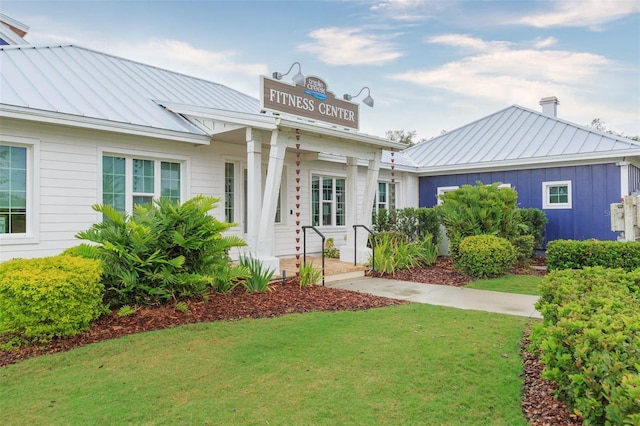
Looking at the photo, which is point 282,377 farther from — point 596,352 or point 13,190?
point 13,190

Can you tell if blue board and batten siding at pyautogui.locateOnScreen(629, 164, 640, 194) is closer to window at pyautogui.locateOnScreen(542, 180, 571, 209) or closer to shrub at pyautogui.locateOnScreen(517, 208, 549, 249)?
window at pyautogui.locateOnScreen(542, 180, 571, 209)

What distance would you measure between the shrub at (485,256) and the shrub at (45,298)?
7.00m

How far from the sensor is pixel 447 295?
7.20 metres

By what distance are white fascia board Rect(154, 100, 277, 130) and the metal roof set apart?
327mm

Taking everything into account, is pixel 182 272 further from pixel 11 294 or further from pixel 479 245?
pixel 479 245

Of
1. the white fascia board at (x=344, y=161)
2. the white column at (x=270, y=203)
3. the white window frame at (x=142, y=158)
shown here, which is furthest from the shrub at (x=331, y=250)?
the white window frame at (x=142, y=158)

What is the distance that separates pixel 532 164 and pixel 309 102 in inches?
296

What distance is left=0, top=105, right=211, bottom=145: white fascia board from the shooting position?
21.4 feet

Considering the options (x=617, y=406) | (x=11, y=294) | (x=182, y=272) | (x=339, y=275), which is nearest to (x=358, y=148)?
(x=339, y=275)

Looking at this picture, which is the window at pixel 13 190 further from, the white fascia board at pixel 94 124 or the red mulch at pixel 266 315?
the red mulch at pixel 266 315

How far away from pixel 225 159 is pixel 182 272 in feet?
14.6

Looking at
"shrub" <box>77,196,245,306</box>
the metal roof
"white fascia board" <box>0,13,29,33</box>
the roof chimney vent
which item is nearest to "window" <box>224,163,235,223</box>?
the metal roof

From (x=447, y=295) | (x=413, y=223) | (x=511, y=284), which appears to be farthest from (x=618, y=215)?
(x=413, y=223)

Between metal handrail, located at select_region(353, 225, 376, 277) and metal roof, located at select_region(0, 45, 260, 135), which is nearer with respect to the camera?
metal roof, located at select_region(0, 45, 260, 135)
